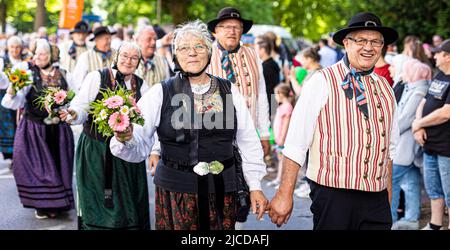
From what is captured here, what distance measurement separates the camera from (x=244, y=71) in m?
5.63

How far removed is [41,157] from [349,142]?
14.0ft

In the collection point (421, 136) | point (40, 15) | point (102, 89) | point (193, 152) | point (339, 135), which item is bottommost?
point (421, 136)

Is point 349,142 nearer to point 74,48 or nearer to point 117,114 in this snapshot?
point 117,114

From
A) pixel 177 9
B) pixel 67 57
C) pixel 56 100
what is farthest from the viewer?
pixel 177 9

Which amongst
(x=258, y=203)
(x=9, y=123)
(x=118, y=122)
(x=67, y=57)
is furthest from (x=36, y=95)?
(x=67, y=57)

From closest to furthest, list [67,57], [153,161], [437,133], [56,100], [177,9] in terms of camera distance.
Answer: [153,161] < [56,100] < [437,133] < [67,57] < [177,9]

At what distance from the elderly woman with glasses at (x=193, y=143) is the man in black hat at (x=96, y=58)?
10.9ft

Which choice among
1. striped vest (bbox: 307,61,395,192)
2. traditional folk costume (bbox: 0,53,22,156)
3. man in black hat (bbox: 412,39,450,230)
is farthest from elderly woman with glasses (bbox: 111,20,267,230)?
traditional folk costume (bbox: 0,53,22,156)

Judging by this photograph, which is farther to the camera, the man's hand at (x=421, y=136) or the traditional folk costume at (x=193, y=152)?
the man's hand at (x=421, y=136)

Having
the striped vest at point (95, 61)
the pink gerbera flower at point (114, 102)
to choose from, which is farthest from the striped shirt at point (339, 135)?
the striped vest at point (95, 61)

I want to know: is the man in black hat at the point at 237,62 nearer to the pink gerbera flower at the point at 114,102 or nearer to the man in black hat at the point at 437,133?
the man in black hat at the point at 437,133

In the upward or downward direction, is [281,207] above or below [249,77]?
below

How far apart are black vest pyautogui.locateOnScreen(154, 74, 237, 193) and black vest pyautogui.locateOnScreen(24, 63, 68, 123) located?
323 cm

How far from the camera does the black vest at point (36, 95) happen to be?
674 centimetres
